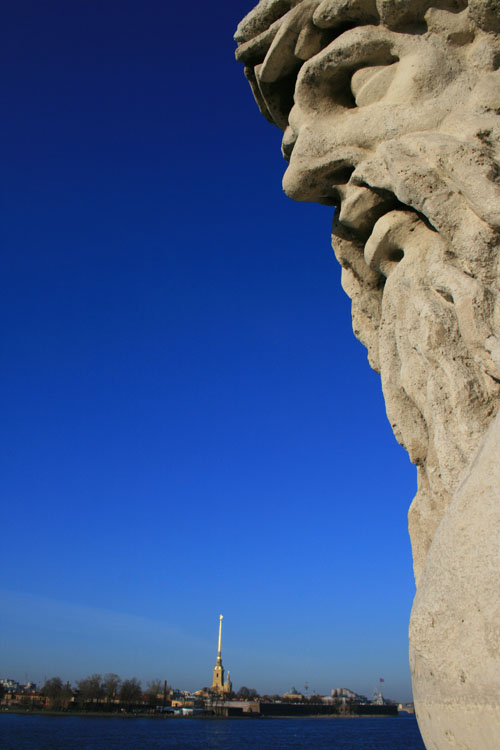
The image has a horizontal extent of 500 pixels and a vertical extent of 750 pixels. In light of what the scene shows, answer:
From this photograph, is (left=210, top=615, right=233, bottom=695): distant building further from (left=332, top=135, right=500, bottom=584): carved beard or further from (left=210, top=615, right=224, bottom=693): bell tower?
(left=332, top=135, right=500, bottom=584): carved beard

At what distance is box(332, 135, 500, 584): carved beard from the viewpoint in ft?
9.07

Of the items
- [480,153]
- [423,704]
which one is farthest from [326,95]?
[423,704]

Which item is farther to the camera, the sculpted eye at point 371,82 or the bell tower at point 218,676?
the bell tower at point 218,676

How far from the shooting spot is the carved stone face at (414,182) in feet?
9.20

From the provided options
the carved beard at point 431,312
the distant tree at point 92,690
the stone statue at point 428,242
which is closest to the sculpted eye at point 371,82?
the stone statue at point 428,242

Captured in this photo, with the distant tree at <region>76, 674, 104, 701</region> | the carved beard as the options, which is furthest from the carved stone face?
the distant tree at <region>76, 674, 104, 701</region>

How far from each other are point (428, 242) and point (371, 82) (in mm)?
1075

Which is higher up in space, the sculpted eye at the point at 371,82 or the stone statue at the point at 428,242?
the sculpted eye at the point at 371,82

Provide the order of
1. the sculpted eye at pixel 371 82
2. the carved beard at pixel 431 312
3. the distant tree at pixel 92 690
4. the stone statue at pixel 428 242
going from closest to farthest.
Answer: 1. the stone statue at pixel 428 242
2. the carved beard at pixel 431 312
3. the sculpted eye at pixel 371 82
4. the distant tree at pixel 92 690

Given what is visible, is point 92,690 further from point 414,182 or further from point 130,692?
point 414,182

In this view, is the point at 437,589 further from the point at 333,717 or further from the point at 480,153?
the point at 333,717

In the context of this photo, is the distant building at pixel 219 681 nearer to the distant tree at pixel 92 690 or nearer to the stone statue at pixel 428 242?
the distant tree at pixel 92 690

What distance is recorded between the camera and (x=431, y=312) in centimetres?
300

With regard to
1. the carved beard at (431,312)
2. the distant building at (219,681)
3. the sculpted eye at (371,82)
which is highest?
the sculpted eye at (371,82)
